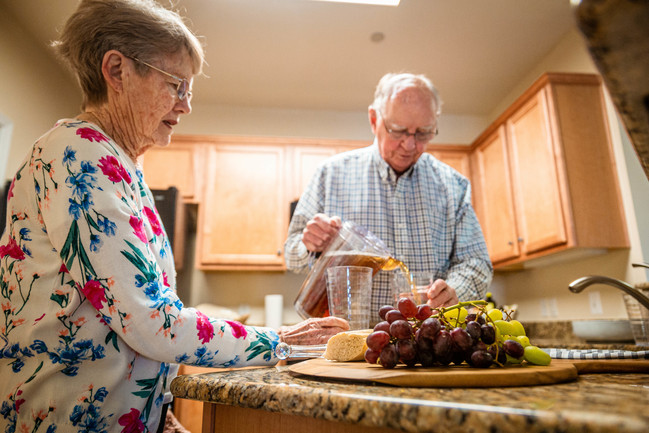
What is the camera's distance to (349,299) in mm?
850

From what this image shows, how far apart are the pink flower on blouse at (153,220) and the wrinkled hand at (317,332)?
30 cm

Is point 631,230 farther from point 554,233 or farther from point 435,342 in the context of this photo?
point 435,342

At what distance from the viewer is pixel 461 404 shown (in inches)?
13.2

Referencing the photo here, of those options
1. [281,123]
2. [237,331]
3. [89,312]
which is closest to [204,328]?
[237,331]

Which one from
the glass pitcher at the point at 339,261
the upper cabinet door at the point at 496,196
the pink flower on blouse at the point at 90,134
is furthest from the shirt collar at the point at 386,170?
the upper cabinet door at the point at 496,196

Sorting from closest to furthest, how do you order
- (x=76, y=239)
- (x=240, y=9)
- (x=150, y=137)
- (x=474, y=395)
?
1. (x=474, y=395)
2. (x=76, y=239)
3. (x=150, y=137)
4. (x=240, y=9)

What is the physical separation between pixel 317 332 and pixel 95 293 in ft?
1.19

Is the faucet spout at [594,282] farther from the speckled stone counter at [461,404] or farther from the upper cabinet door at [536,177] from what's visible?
the upper cabinet door at [536,177]

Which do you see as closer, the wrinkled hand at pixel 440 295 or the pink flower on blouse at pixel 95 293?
the pink flower on blouse at pixel 95 293

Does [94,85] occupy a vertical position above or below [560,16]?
→ below

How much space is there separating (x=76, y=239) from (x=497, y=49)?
118 inches

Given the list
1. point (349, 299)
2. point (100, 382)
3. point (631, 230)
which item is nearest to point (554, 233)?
point (631, 230)

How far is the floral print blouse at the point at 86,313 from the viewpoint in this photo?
0.63 meters

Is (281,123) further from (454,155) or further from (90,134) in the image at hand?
(90,134)
